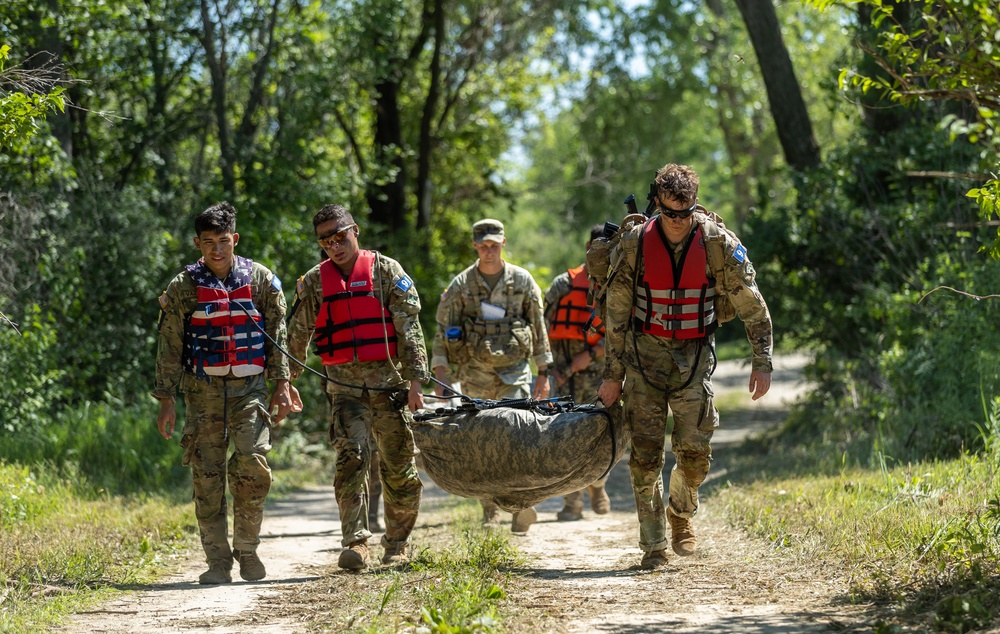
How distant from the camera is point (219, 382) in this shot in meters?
7.36

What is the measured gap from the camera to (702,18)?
27609 mm

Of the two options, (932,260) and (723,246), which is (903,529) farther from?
(932,260)

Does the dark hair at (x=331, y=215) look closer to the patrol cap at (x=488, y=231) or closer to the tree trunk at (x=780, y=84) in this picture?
the patrol cap at (x=488, y=231)

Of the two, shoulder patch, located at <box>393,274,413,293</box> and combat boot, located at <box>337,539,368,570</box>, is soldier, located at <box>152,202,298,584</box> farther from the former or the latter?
shoulder patch, located at <box>393,274,413,293</box>

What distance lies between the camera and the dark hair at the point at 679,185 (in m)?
6.66

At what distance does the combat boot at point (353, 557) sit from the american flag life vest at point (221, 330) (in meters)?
1.23

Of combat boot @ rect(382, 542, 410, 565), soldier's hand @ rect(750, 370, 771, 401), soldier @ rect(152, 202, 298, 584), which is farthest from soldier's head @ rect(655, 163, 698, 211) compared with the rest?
combat boot @ rect(382, 542, 410, 565)

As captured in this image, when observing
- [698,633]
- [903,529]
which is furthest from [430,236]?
[698,633]

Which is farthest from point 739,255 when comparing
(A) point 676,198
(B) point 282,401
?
(B) point 282,401

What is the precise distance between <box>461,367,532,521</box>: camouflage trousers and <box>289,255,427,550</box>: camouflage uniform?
1.62 m

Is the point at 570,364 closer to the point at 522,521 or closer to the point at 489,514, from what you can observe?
the point at 489,514

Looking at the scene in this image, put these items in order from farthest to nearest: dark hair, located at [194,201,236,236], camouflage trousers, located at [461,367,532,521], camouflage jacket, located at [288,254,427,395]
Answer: camouflage trousers, located at [461,367,532,521]
camouflage jacket, located at [288,254,427,395]
dark hair, located at [194,201,236,236]

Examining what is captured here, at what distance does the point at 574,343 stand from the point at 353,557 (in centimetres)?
339

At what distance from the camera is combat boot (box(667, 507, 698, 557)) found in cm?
733
